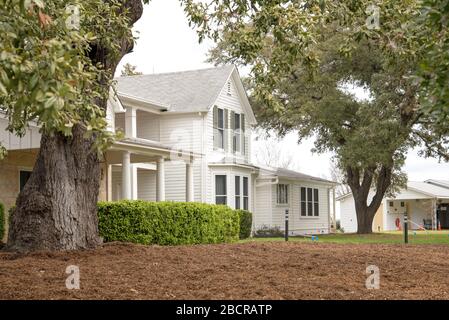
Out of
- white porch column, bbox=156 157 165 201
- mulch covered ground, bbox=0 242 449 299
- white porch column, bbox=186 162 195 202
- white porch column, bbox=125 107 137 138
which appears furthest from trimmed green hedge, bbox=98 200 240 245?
white porch column, bbox=125 107 137 138

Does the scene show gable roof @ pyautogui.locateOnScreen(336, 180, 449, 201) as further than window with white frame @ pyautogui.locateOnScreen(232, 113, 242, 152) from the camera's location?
Yes

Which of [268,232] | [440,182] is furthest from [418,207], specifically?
[268,232]

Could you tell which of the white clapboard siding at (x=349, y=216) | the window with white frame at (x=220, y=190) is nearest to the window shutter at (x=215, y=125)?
the window with white frame at (x=220, y=190)

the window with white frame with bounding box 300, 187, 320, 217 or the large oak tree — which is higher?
the large oak tree

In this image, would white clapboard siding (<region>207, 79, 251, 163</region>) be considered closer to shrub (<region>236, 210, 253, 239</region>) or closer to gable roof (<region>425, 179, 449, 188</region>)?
shrub (<region>236, 210, 253, 239</region>)

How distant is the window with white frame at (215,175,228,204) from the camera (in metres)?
27.8

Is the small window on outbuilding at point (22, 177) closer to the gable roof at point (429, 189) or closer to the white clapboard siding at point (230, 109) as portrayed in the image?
the white clapboard siding at point (230, 109)

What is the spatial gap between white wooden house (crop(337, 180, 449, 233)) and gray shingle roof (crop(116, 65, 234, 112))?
80.2ft

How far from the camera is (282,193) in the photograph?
33125mm

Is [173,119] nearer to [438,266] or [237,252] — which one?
[237,252]

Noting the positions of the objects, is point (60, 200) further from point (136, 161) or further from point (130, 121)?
point (130, 121)

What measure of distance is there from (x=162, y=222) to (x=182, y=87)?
43.0ft

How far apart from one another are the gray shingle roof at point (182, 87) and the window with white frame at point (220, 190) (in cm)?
304

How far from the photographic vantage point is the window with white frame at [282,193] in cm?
3266
